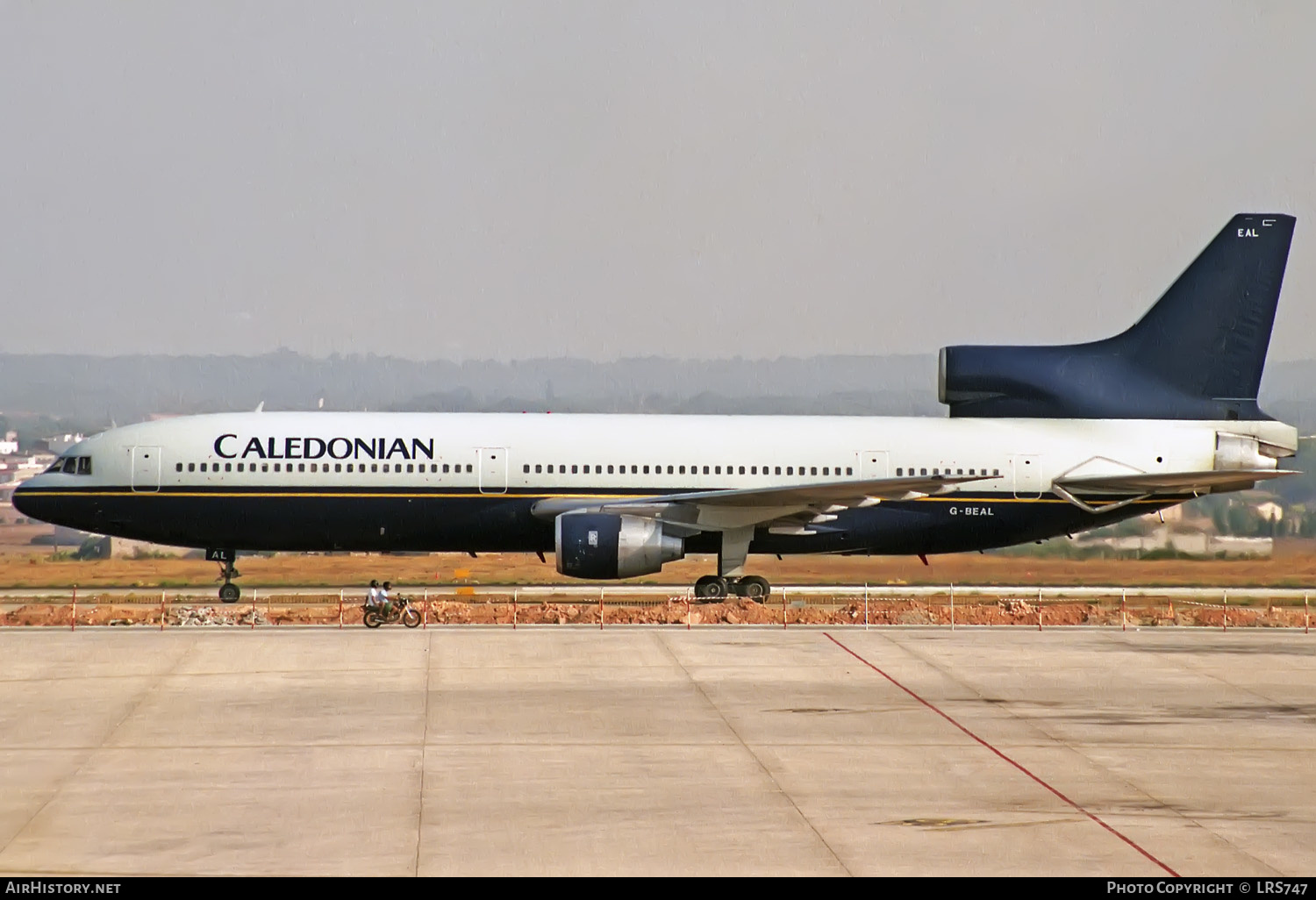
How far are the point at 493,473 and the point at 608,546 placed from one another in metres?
3.45

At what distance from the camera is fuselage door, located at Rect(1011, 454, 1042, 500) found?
3584 cm

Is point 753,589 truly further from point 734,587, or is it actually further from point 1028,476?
point 1028,476

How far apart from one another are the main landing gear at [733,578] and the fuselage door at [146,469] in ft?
38.1

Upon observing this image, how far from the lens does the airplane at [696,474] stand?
3425cm

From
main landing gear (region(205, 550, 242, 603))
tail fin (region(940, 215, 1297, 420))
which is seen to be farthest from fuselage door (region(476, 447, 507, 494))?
tail fin (region(940, 215, 1297, 420))

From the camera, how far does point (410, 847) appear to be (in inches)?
501

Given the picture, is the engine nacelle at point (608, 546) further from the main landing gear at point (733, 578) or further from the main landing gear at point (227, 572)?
the main landing gear at point (227, 572)

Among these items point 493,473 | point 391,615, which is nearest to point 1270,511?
point 493,473

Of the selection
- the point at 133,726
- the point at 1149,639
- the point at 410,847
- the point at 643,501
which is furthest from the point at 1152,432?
the point at 410,847

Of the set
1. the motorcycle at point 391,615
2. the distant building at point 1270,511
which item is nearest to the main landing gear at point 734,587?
the motorcycle at point 391,615

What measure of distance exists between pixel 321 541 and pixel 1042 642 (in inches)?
603

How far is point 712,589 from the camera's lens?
115 feet

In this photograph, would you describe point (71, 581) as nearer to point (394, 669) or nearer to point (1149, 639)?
point (394, 669)
